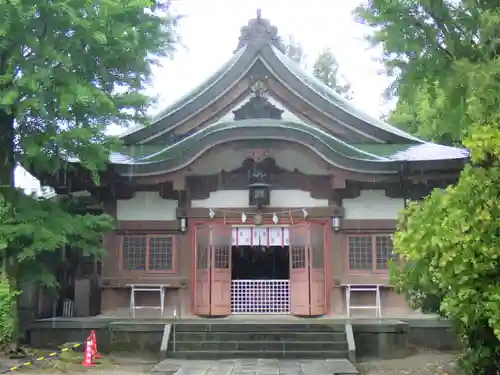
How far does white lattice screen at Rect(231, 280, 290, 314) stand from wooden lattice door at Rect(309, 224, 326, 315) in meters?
0.81

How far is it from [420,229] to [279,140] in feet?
22.1

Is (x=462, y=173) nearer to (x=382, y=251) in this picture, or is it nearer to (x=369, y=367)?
(x=369, y=367)

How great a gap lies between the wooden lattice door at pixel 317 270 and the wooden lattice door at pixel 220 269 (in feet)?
6.54

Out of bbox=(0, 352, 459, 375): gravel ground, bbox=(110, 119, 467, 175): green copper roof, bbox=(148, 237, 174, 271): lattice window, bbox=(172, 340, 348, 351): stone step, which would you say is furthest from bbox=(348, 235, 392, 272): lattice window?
bbox=(148, 237, 174, 271): lattice window

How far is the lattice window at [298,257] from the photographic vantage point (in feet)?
46.9

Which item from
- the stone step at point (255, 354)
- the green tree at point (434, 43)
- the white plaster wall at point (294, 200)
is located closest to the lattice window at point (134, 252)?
the white plaster wall at point (294, 200)

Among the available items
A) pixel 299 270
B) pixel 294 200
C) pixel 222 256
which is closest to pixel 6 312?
pixel 222 256

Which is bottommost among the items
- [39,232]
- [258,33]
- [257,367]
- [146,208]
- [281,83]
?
[257,367]

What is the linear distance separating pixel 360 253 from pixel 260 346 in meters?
4.07

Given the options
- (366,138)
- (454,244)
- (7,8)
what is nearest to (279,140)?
(366,138)

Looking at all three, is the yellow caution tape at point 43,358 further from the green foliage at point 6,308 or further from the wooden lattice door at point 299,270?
the wooden lattice door at point 299,270

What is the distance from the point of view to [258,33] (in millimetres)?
17312

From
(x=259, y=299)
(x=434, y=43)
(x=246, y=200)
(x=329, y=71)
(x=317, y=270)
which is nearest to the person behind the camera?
(x=434, y=43)

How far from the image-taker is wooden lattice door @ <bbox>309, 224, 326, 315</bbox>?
1409 centimetres
